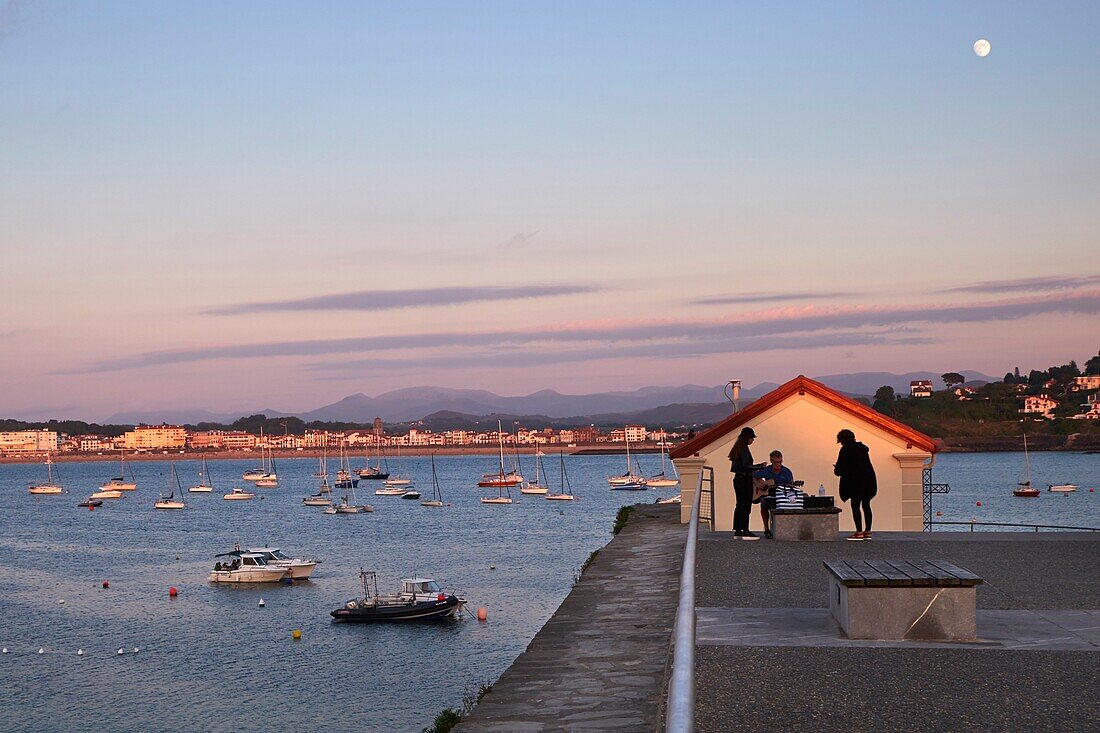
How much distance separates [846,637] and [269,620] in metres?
59.8

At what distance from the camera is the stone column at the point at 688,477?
22.1 m

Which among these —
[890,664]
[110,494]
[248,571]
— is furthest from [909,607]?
[110,494]

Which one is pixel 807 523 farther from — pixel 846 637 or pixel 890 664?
pixel 890 664

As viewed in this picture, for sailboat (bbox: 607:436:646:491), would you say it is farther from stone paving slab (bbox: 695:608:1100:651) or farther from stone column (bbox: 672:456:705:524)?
stone paving slab (bbox: 695:608:1100:651)

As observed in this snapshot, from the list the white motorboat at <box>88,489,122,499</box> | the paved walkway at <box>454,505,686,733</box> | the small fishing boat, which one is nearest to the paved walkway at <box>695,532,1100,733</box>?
the paved walkway at <box>454,505,686,733</box>

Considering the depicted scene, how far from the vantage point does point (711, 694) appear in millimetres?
Answer: 7332

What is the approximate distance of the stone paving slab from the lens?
28.6 feet

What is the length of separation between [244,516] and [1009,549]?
138m

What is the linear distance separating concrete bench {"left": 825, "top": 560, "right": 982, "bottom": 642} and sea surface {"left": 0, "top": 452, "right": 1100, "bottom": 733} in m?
13.3

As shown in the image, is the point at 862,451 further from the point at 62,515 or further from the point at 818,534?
the point at 62,515

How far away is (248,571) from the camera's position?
78750 mm

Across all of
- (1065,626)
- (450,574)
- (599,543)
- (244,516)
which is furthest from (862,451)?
(244,516)

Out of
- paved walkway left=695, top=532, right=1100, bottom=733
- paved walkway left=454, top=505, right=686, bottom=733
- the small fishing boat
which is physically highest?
paved walkway left=695, top=532, right=1100, bottom=733

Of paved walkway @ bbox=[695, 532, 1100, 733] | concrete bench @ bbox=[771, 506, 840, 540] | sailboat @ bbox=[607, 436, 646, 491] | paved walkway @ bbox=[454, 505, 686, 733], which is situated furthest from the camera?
sailboat @ bbox=[607, 436, 646, 491]
